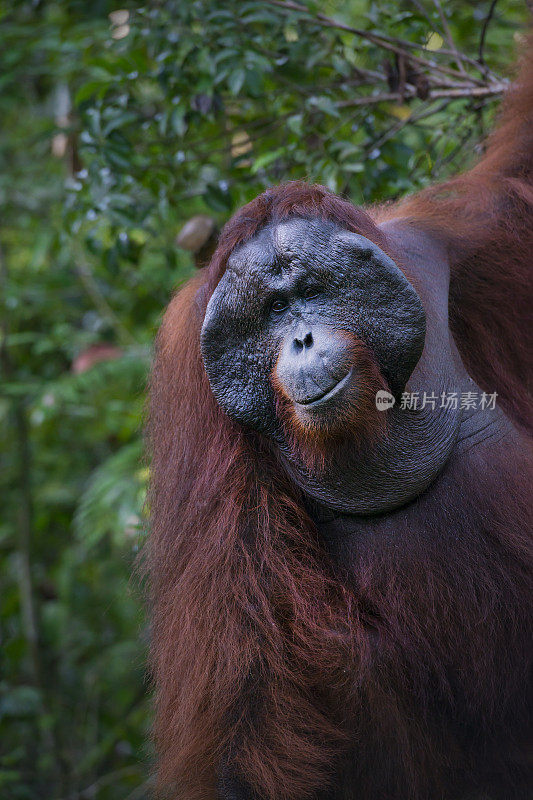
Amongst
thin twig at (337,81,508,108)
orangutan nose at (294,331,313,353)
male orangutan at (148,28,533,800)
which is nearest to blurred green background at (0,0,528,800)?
thin twig at (337,81,508,108)

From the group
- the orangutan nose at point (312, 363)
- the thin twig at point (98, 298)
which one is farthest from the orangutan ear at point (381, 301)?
the thin twig at point (98, 298)

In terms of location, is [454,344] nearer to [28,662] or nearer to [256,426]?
[256,426]

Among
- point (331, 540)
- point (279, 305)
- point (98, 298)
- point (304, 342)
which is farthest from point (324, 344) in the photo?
point (98, 298)

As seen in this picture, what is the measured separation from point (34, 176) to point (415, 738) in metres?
4.50

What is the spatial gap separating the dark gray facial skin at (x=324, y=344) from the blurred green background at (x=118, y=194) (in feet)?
2.84

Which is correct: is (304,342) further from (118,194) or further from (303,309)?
(118,194)

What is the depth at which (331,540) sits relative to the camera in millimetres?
2252

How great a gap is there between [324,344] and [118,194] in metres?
1.68

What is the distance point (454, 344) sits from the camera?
244 cm

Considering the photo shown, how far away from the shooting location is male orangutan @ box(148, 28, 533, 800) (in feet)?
6.54

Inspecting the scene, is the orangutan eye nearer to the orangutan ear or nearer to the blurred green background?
the orangutan ear

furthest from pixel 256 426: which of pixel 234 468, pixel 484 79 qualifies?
pixel 484 79

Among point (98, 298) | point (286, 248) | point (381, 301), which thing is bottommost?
point (98, 298)

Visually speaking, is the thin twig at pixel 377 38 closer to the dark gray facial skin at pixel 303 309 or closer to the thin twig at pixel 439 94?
the thin twig at pixel 439 94
